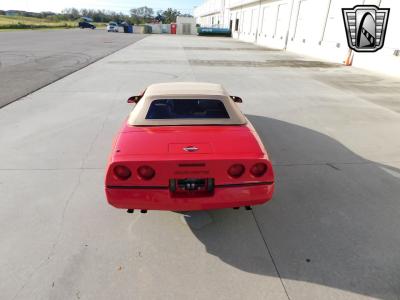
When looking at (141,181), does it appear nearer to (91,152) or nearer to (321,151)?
(91,152)

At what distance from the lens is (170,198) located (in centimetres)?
270

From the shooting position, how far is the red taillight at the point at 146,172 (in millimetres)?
2643

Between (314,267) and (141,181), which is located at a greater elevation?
(141,181)

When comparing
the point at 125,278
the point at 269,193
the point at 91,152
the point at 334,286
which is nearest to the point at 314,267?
the point at 334,286

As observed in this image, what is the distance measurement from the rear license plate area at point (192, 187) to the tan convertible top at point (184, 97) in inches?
33.2

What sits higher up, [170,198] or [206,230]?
[170,198]

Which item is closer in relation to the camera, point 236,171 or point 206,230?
point 236,171

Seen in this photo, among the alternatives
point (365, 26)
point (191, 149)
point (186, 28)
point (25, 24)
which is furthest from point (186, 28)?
point (191, 149)

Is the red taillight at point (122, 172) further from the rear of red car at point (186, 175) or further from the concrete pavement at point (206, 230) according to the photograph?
the concrete pavement at point (206, 230)

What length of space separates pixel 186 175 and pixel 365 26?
1732 centimetres

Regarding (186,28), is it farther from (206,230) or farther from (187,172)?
(187,172)

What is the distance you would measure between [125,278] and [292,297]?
1.47 meters

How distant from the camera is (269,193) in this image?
2.83 m

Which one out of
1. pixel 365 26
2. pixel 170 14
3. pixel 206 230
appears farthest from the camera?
pixel 170 14
